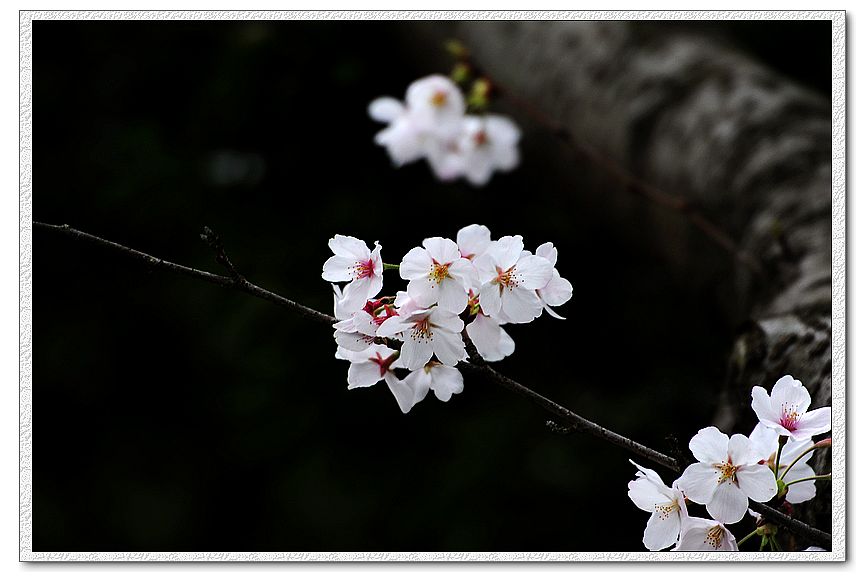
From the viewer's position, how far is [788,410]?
0.65 meters

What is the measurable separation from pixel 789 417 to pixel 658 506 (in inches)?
4.6

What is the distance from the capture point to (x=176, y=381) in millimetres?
1736

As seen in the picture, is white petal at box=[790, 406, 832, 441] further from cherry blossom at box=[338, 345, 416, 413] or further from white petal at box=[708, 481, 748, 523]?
cherry blossom at box=[338, 345, 416, 413]

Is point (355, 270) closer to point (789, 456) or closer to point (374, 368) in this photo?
point (374, 368)

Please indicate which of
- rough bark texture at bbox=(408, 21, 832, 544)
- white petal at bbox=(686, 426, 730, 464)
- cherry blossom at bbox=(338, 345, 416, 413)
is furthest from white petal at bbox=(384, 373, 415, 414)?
rough bark texture at bbox=(408, 21, 832, 544)

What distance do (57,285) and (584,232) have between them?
3.25 feet

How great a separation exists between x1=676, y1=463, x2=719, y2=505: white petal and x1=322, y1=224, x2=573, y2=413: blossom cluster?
0.48ft

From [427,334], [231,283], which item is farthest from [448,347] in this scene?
[231,283]

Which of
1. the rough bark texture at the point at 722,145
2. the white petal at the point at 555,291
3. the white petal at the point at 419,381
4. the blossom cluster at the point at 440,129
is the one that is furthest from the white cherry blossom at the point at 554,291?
the blossom cluster at the point at 440,129

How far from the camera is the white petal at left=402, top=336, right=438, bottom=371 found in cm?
59

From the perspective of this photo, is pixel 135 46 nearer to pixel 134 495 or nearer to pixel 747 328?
pixel 134 495

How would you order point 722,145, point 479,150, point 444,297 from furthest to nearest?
1. point 479,150
2. point 722,145
3. point 444,297

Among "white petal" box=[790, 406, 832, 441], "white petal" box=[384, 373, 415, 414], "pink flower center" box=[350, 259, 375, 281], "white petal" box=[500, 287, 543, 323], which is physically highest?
"pink flower center" box=[350, 259, 375, 281]

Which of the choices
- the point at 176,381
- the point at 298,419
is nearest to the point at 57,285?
the point at 176,381
